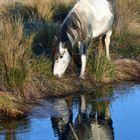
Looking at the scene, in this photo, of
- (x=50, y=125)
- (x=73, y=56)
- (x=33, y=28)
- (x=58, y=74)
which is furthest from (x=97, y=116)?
(x=33, y=28)

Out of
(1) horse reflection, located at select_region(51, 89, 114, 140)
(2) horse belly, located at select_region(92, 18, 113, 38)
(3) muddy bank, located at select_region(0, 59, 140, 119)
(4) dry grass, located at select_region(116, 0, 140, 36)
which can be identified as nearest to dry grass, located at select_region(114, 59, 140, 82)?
(3) muddy bank, located at select_region(0, 59, 140, 119)

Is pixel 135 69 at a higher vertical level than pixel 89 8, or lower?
lower

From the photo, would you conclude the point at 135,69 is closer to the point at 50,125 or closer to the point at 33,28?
the point at 33,28

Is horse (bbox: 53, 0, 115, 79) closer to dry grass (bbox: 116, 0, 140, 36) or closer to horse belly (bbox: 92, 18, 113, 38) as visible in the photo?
horse belly (bbox: 92, 18, 113, 38)

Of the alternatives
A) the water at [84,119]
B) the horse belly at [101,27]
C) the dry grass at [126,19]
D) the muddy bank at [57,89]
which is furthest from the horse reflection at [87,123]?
the dry grass at [126,19]

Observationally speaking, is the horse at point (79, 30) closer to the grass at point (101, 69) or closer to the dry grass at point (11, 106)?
the grass at point (101, 69)

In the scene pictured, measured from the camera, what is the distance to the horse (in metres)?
11.2

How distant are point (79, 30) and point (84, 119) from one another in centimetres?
237

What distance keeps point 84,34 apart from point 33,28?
2.53 metres

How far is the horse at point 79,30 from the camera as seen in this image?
36.8ft

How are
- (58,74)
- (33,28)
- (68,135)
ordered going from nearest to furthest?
1. (68,135)
2. (58,74)
3. (33,28)

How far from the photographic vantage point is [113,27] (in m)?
14.0

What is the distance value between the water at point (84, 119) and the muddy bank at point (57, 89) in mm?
169

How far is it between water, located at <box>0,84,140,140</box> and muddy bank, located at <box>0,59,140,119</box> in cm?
17
